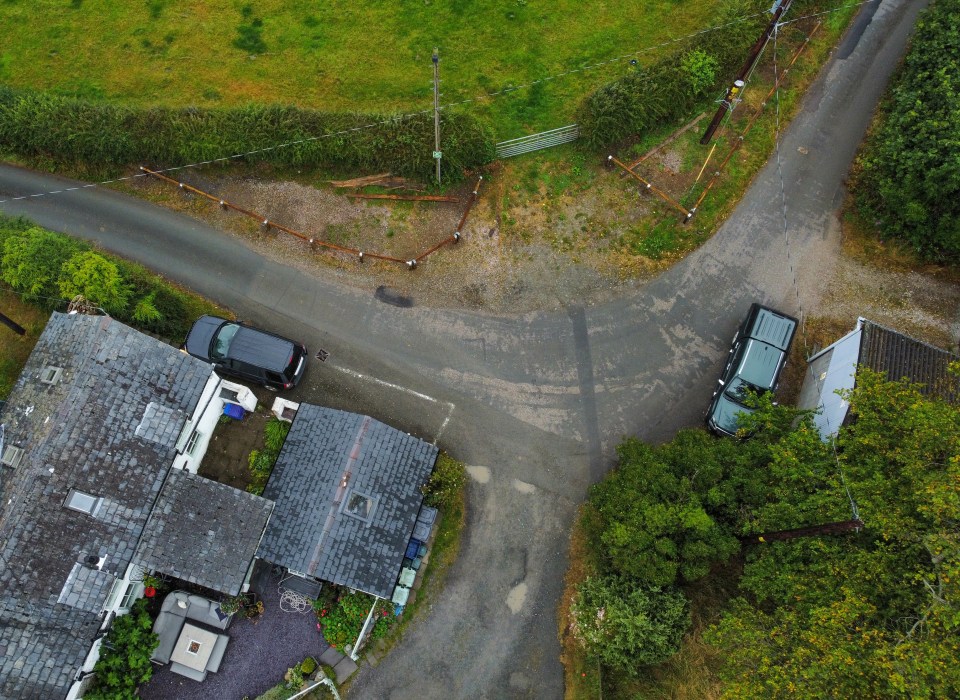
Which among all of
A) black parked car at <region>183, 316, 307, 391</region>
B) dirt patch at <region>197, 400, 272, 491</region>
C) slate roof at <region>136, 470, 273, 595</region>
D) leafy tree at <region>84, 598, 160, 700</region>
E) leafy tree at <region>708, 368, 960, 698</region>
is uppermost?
leafy tree at <region>708, 368, 960, 698</region>

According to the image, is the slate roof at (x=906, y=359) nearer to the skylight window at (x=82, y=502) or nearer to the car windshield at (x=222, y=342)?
the car windshield at (x=222, y=342)

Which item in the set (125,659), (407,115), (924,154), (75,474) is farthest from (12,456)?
(924,154)

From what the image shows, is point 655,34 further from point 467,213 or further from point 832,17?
point 467,213

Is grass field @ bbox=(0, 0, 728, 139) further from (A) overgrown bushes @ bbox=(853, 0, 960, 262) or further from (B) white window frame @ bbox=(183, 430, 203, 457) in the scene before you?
(B) white window frame @ bbox=(183, 430, 203, 457)

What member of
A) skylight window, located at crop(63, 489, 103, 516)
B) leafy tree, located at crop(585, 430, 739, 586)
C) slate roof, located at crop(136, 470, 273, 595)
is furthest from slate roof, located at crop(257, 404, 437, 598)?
leafy tree, located at crop(585, 430, 739, 586)

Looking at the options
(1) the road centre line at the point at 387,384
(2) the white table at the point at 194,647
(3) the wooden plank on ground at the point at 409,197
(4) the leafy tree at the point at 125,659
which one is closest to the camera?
(4) the leafy tree at the point at 125,659

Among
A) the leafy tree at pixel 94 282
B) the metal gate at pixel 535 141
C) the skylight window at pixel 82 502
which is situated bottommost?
the skylight window at pixel 82 502

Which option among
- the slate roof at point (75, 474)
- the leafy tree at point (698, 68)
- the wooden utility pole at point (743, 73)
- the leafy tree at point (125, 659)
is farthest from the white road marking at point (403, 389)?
the leafy tree at point (698, 68)
